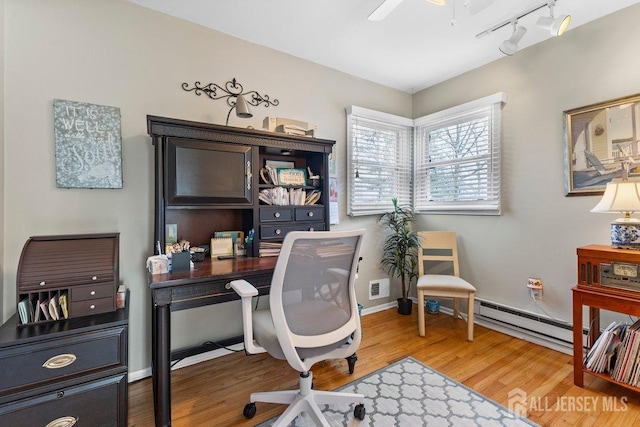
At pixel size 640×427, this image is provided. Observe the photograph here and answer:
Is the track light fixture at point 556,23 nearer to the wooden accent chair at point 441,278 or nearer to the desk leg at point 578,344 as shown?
the desk leg at point 578,344

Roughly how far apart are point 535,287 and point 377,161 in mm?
1830

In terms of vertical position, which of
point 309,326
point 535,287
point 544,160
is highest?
point 544,160

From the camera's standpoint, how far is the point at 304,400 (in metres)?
1.46

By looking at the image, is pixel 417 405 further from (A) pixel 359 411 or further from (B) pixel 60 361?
(B) pixel 60 361

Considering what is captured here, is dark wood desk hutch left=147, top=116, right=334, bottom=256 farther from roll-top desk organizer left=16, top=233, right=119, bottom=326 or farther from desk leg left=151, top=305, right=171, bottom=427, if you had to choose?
desk leg left=151, top=305, right=171, bottom=427

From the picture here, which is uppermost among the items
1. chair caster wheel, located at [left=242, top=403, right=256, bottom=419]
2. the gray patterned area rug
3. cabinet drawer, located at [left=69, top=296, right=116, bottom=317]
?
cabinet drawer, located at [left=69, top=296, right=116, bottom=317]

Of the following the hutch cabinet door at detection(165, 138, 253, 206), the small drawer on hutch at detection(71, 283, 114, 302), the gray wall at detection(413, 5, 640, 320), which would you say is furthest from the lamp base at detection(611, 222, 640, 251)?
the small drawer on hutch at detection(71, 283, 114, 302)

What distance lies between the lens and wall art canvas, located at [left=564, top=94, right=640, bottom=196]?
76.7 inches

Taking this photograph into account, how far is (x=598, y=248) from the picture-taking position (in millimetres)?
1841

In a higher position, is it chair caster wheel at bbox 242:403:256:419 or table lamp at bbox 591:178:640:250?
table lamp at bbox 591:178:640:250

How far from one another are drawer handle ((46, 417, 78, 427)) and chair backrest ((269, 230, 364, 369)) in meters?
0.97

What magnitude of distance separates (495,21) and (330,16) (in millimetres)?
1216

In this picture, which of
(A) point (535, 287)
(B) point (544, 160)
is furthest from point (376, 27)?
(A) point (535, 287)

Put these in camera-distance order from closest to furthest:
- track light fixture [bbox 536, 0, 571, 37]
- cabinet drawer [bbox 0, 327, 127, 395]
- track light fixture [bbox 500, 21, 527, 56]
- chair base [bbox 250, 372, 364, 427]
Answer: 1. cabinet drawer [bbox 0, 327, 127, 395]
2. chair base [bbox 250, 372, 364, 427]
3. track light fixture [bbox 536, 0, 571, 37]
4. track light fixture [bbox 500, 21, 527, 56]
